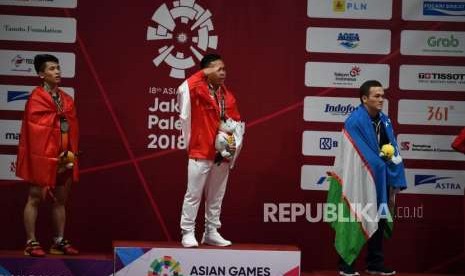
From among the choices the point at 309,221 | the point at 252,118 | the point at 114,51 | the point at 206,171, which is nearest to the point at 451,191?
the point at 309,221

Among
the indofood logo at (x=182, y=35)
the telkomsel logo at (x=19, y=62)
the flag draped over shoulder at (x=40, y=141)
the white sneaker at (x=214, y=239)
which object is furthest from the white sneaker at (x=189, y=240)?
the telkomsel logo at (x=19, y=62)

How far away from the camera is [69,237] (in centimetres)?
610

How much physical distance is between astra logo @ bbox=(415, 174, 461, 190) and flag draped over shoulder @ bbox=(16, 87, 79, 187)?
2991mm

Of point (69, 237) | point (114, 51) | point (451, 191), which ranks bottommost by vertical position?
point (69, 237)

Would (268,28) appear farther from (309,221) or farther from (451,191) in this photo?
(451,191)

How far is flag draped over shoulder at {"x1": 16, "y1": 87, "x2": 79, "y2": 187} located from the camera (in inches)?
202

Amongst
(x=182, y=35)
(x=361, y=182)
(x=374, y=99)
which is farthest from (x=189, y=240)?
(x=182, y=35)

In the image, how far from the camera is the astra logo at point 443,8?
609 cm

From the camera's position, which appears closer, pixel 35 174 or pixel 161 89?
pixel 35 174

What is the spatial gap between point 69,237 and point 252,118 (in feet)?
6.07

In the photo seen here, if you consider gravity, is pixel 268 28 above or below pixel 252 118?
above

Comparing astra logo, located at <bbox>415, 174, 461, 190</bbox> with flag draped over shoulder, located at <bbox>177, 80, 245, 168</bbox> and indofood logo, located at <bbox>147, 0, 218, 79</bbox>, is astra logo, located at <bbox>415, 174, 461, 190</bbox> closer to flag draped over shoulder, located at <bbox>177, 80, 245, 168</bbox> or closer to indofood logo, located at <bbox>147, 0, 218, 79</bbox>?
flag draped over shoulder, located at <bbox>177, 80, 245, 168</bbox>

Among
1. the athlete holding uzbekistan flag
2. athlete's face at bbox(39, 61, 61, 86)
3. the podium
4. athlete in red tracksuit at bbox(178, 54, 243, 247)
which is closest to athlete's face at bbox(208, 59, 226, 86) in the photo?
athlete in red tracksuit at bbox(178, 54, 243, 247)

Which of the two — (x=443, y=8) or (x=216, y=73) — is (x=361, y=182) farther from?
(x=443, y=8)
